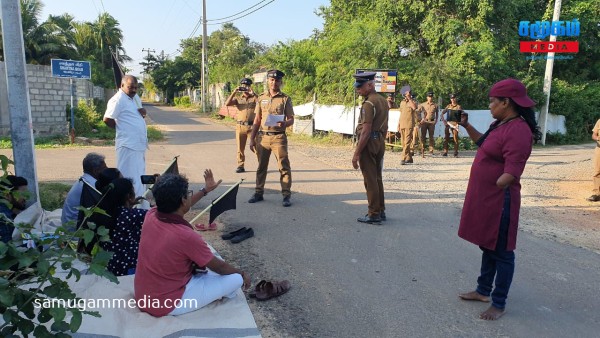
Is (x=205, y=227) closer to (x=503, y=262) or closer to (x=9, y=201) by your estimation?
(x=9, y=201)

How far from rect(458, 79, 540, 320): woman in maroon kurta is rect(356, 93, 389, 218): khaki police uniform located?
2169 mm

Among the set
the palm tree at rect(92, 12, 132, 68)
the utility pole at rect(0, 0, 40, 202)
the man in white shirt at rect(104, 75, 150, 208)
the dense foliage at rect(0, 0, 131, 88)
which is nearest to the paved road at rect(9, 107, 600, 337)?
the man in white shirt at rect(104, 75, 150, 208)

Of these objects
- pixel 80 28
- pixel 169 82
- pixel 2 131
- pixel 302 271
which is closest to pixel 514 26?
pixel 302 271

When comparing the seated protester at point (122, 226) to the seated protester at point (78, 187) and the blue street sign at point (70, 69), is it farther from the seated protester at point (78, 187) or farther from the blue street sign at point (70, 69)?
the blue street sign at point (70, 69)

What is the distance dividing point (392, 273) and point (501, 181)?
157 centimetres

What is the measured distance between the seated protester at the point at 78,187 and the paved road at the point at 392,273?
1.53m

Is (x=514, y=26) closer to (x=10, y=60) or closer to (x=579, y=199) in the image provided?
(x=579, y=199)

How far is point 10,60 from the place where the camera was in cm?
503

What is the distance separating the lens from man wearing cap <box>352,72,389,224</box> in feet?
18.7

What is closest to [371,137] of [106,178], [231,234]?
[231,234]

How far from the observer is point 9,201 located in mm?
2869

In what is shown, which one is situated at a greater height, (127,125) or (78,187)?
(127,125)

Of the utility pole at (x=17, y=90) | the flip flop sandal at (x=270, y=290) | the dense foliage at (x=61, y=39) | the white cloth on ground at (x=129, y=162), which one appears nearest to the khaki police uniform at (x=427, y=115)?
the white cloth on ground at (x=129, y=162)

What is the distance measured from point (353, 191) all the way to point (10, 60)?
17.8 ft
